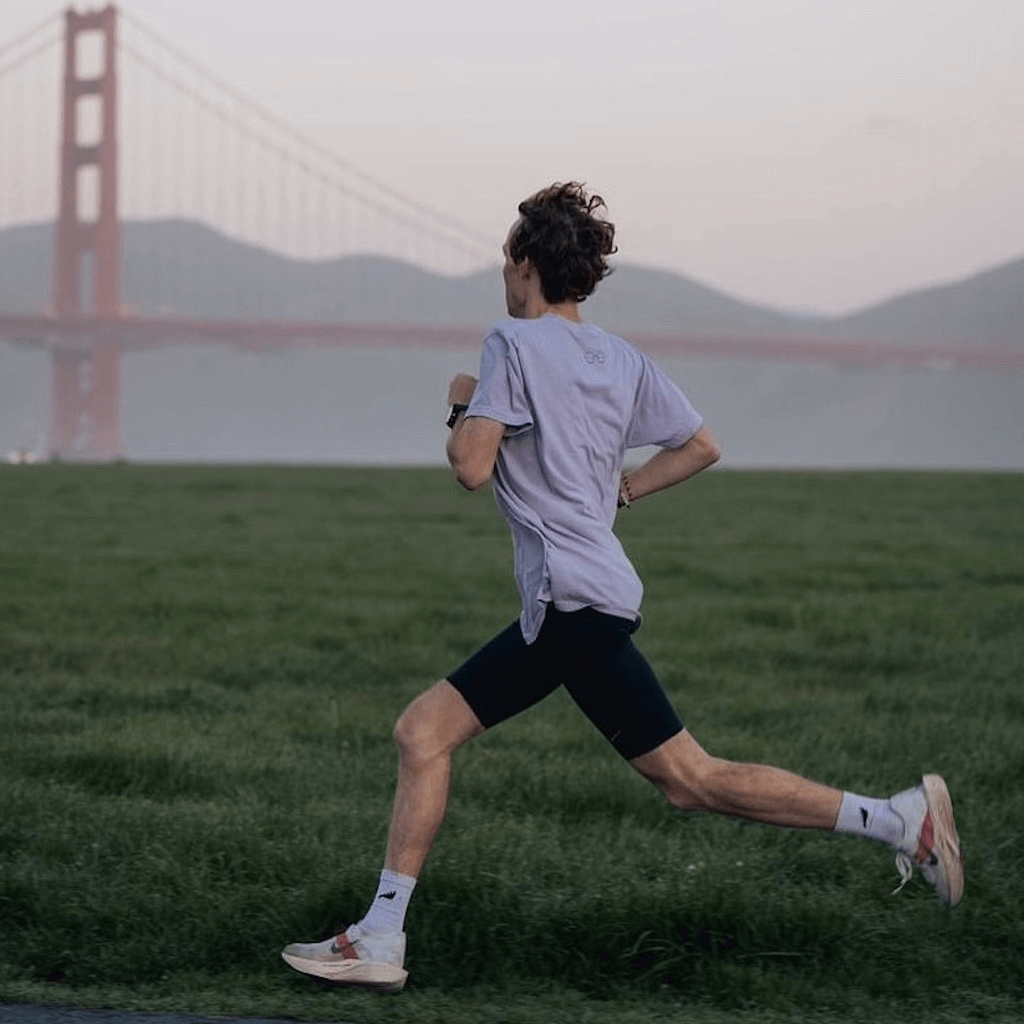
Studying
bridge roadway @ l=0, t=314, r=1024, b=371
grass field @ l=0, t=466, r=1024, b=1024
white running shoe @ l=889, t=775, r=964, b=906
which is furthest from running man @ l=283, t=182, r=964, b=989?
bridge roadway @ l=0, t=314, r=1024, b=371

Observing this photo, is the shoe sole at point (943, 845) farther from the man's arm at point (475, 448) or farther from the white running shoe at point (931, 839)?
the man's arm at point (475, 448)

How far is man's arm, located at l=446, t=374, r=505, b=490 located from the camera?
3402 mm

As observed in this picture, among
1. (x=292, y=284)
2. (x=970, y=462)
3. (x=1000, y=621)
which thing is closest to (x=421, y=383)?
(x=970, y=462)

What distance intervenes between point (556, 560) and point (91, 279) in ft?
173

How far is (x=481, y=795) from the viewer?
17.9ft

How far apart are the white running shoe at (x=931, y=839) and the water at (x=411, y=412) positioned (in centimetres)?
9397

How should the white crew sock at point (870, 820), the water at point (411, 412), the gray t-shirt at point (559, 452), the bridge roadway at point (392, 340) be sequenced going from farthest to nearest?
the water at point (411, 412) → the bridge roadway at point (392, 340) → the white crew sock at point (870, 820) → the gray t-shirt at point (559, 452)

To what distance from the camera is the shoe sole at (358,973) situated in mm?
3586

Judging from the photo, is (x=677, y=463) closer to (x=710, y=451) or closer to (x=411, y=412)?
(x=710, y=451)

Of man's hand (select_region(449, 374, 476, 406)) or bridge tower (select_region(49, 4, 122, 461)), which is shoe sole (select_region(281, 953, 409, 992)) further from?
bridge tower (select_region(49, 4, 122, 461))

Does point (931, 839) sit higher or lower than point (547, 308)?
lower

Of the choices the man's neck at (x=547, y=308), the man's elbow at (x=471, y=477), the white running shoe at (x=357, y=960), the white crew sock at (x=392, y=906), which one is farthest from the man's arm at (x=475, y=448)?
the white running shoe at (x=357, y=960)

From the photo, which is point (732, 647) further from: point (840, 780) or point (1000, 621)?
point (840, 780)

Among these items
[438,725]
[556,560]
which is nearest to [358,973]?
[438,725]
